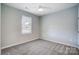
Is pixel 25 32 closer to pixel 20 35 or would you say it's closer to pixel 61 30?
pixel 20 35

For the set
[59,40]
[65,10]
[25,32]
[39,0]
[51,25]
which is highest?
[65,10]

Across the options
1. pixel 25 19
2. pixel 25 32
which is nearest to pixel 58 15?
pixel 25 19

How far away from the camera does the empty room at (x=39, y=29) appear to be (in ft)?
6.04

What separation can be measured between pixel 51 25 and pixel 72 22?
121cm

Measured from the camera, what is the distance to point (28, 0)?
2.41 ft

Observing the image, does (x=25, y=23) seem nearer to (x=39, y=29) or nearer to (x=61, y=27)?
(x=39, y=29)

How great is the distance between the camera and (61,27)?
2.73 meters

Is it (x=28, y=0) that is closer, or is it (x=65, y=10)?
(x=28, y=0)

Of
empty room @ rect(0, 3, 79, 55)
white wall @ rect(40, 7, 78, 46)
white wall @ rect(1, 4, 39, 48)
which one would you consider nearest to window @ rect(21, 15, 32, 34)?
empty room @ rect(0, 3, 79, 55)

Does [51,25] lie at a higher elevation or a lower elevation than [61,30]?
higher

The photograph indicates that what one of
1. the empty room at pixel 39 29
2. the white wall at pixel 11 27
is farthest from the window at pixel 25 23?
the white wall at pixel 11 27

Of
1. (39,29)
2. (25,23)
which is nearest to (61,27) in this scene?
(39,29)

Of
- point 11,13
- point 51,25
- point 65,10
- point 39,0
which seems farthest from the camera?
point 51,25

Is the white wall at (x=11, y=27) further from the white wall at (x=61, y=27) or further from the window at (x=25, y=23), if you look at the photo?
the white wall at (x=61, y=27)
